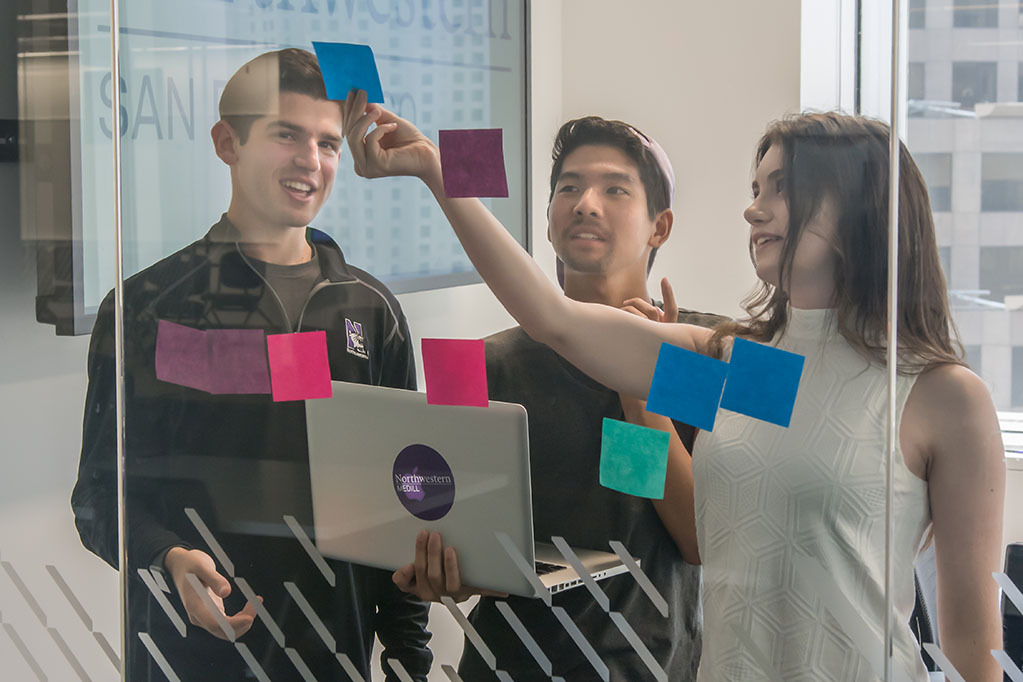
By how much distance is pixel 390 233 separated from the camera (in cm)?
117

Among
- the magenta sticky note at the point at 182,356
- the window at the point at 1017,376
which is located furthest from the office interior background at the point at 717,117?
the magenta sticky note at the point at 182,356

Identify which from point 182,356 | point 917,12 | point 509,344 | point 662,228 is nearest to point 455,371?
point 509,344

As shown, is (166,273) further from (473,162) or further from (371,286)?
(473,162)

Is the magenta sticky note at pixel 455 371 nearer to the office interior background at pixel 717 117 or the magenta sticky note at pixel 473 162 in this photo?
the office interior background at pixel 717 117


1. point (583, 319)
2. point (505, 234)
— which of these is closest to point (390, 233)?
point (505, 234)

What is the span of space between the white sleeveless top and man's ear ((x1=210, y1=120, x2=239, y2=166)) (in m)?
0.69

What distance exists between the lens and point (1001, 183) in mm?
949

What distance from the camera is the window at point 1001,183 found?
3.11 feet

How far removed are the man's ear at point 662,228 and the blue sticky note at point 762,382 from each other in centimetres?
13

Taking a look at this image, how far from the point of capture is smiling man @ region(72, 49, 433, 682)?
1191mm

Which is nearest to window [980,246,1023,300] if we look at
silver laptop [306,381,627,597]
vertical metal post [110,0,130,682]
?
silver laptop [306,381,627,597]

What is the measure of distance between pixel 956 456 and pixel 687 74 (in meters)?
0.47

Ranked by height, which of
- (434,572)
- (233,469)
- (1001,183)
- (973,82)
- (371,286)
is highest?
(973,82)

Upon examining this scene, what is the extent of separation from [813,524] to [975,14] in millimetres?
539
